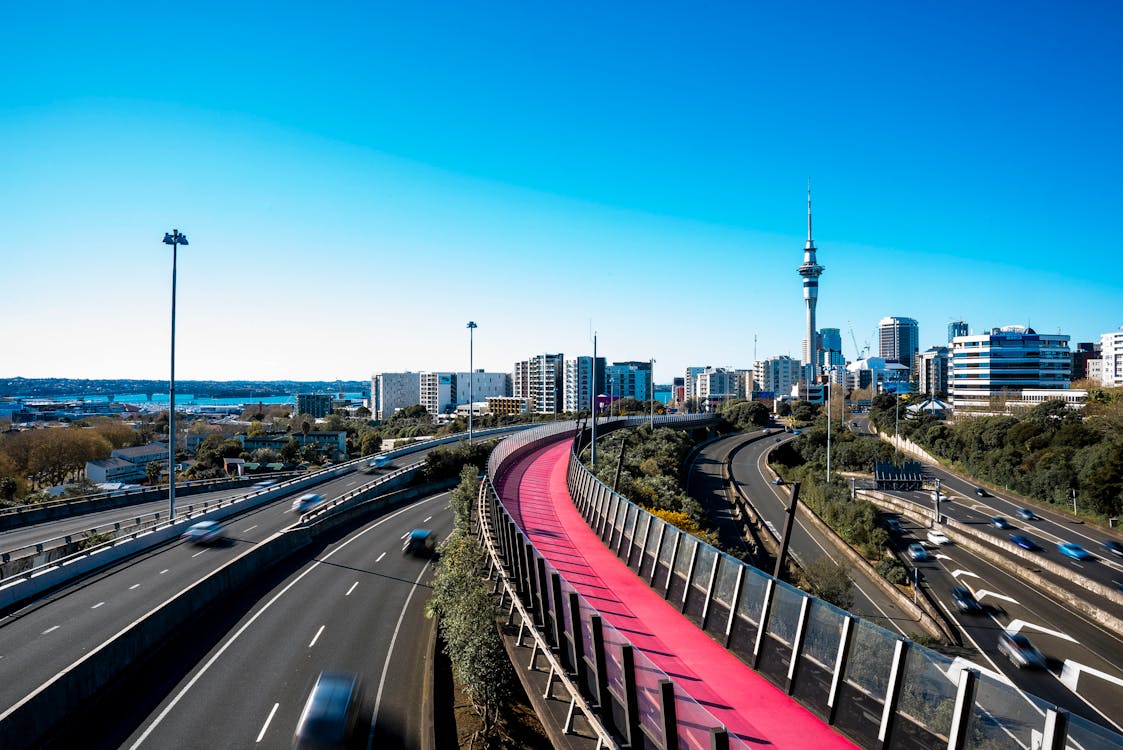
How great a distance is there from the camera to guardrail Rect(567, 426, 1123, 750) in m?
5.41

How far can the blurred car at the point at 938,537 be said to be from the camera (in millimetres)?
44312

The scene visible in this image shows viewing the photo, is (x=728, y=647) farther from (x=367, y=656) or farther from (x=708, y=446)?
(x=708, y=446)

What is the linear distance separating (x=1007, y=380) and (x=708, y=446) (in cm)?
5475

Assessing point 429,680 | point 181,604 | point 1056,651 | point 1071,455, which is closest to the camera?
point 429,680

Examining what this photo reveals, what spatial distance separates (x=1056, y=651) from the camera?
89.0 feet

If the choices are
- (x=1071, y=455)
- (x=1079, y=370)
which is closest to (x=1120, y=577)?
(x=1071, y=455)

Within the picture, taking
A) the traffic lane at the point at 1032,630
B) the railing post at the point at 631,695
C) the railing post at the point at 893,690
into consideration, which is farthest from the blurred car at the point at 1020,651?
the railing post at the point at 631,695

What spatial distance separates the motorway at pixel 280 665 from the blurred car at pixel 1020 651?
25270 mm

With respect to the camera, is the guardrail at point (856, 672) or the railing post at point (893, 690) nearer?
the guardrail at point (856, 672)

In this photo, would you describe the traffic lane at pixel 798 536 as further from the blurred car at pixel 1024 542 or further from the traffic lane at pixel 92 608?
the traffic lane at pixel 92 608

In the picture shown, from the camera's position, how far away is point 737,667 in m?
9.59

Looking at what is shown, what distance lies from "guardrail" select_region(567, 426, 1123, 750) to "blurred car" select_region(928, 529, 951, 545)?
4125 cm

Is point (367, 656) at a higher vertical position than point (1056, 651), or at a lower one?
higher

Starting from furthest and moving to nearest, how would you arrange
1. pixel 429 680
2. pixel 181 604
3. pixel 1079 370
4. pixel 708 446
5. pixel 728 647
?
pixel 1079 370 < pixel 708 446 < pixel 181 604 < pixel 429 680 < pixel 728 647
